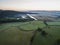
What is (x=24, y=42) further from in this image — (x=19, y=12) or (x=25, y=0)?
(x=25, y=0)

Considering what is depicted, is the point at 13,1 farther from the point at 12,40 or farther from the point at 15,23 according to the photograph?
the point at 12,40

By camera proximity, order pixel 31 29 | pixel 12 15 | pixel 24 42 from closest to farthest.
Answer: pixel 24 42
pixel 31 29
pixel 12 15

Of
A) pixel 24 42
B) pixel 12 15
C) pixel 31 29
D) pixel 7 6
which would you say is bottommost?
pixel 24 42

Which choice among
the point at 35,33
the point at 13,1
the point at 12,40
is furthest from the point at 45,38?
the point at 13,1

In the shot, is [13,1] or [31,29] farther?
[13,1]

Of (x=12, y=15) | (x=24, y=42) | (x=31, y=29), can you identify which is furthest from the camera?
(x=12, y=15)

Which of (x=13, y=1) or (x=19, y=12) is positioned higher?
(x=13, y=1)

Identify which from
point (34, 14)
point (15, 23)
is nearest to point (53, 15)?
point (34, 14)
